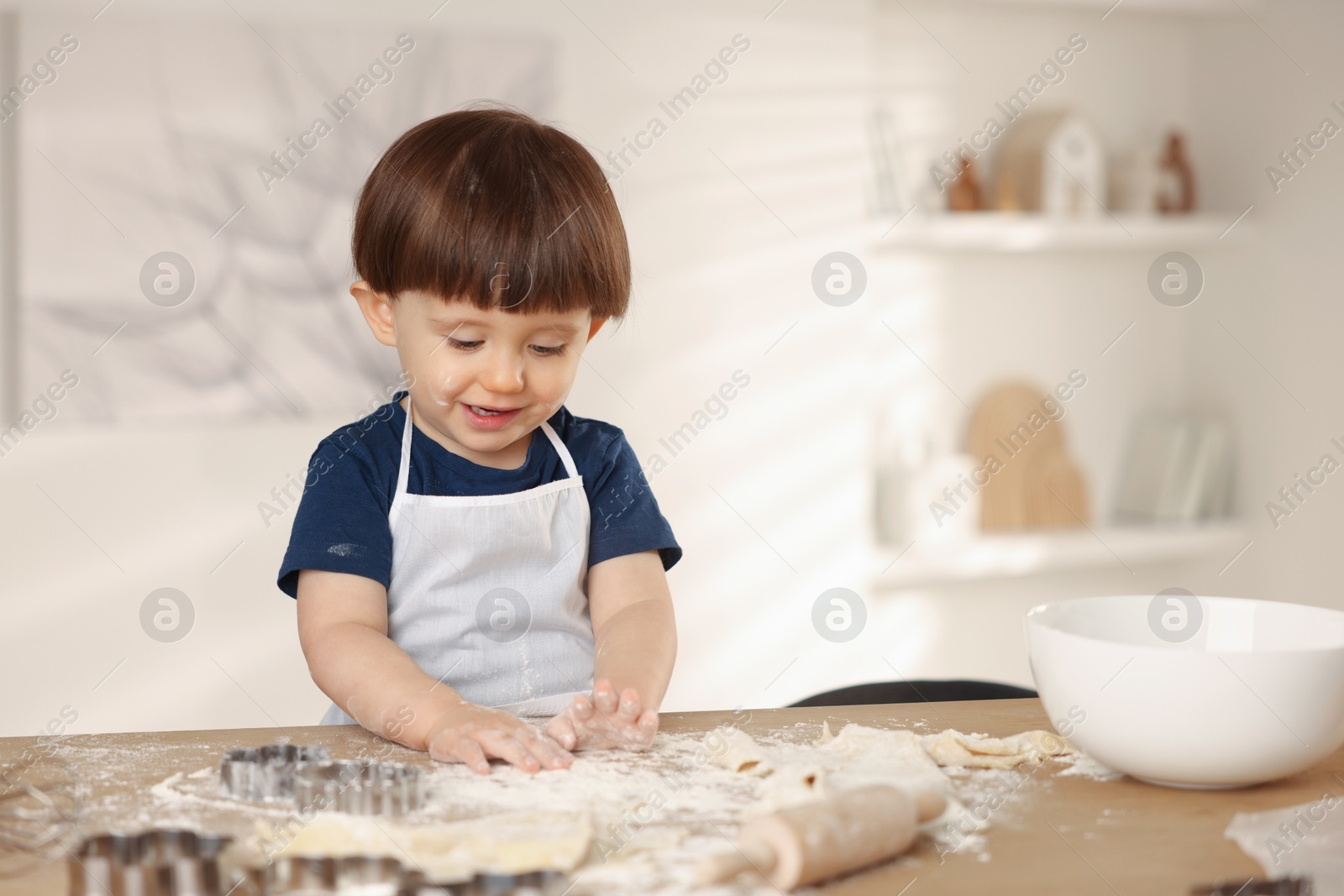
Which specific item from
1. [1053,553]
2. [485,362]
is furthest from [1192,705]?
[1053,553]

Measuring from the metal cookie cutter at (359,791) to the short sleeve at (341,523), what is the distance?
0.97 ft

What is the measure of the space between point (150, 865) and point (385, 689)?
354mm

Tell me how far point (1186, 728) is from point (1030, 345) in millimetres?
2340

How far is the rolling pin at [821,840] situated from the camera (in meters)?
0.59

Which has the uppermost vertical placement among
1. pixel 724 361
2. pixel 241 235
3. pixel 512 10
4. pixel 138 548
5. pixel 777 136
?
pixel 512 10

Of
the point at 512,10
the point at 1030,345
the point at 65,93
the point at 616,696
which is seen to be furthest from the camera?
the point at 1030,345

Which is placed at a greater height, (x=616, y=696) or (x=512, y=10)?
(x=512, y=10)

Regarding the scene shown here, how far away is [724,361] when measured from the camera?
249 cm

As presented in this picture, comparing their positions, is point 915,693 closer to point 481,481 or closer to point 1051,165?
point 481,481

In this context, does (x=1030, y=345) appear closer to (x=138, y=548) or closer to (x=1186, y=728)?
(x=138, y=548)

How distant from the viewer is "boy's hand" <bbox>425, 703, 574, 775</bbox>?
0.80 meters

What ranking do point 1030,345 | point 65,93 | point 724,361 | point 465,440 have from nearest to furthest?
point 465,440
point 65,93
point 724,361
point 1030,345

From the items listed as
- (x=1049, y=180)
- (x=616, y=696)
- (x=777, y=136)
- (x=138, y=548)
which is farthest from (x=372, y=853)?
(x=1049, y=180)

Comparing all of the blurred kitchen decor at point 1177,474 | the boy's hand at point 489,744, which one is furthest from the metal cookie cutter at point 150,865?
the blurred kitchen decor at point 1177,474
